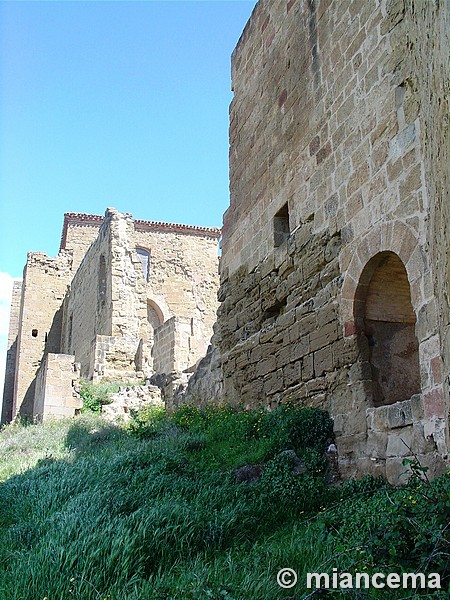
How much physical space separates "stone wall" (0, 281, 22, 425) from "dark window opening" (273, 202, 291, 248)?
2110 cm

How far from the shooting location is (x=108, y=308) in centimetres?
1817

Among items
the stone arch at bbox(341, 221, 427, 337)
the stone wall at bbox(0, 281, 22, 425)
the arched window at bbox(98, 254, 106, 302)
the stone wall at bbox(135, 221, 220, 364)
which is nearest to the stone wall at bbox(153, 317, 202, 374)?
the arched window at bbox(98, 254, 106, 302)

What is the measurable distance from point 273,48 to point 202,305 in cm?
1753

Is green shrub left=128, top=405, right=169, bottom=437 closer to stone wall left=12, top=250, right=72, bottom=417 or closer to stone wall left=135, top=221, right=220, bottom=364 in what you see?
stone wall left=135, top=221, right=220, bottom=364

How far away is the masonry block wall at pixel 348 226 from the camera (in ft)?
15.8

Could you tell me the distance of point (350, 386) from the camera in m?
6.12

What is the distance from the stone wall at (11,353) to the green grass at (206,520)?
20.7 m

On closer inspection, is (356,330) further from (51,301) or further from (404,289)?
(51,301)

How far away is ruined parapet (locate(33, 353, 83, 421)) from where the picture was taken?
13.6m

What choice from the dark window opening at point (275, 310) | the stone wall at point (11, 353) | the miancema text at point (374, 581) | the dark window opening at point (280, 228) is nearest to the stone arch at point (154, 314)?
the stone wall at point (11, 353)

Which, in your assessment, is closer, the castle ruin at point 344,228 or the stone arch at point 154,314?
the castle ruin at point 344,228

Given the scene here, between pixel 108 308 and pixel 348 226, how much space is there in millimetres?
12679

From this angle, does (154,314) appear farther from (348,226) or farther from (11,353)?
(348,226)

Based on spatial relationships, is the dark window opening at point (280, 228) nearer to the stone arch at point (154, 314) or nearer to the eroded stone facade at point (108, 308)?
the eroded stone facade at point (108, 308)
